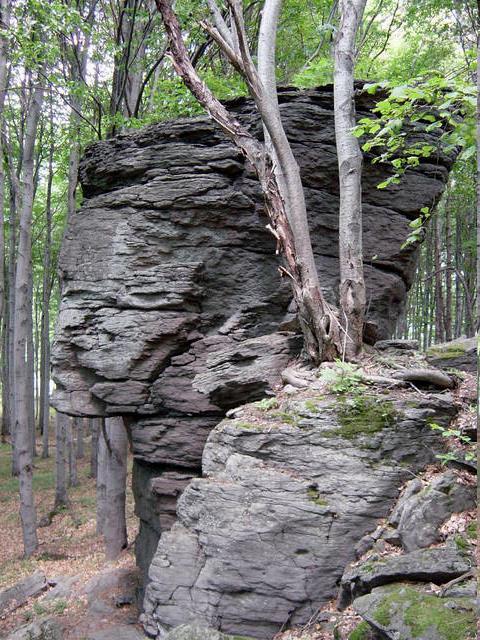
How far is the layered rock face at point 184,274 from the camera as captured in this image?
833 centimetres

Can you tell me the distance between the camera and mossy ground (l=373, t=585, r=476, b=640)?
12.6 feet

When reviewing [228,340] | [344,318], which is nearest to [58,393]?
[228,340]

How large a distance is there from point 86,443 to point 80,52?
2176cm

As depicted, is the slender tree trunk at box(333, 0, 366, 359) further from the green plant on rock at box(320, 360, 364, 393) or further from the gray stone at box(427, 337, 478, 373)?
the gray stone at box(427, 337, 478, 373)

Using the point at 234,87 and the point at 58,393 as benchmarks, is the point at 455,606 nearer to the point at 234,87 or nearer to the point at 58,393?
the point at 58,393

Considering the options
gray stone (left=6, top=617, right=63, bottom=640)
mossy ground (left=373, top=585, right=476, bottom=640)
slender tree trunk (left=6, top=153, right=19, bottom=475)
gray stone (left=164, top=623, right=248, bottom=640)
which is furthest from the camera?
slender tree trunk (left=6, top=153, right=19, bottom=475)

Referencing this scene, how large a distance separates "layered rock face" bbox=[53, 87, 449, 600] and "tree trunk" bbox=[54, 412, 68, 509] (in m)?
7.12

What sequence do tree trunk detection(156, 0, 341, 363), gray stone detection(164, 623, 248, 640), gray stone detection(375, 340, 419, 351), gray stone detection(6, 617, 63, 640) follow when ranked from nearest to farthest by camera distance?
gray stone detection(164, 623, 248, 640), tree trunk detection(156, 0, 341, 363), gray stone detection(375, 340, 419, 351), gray stone detection(6, 617, 63, 640)

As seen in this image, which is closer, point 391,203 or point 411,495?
point 411,495

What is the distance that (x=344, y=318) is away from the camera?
301 inches

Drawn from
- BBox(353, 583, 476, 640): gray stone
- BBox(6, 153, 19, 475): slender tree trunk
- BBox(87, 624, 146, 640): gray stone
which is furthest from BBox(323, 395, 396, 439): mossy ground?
BBox(6, 153, 19, 475): slender tree trunk

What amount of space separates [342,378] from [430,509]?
2.00m

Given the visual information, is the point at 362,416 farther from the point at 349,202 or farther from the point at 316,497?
the point at 349,202

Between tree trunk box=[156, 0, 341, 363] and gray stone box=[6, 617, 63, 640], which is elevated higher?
tree trunk box=[156, 0, 341, 363]
